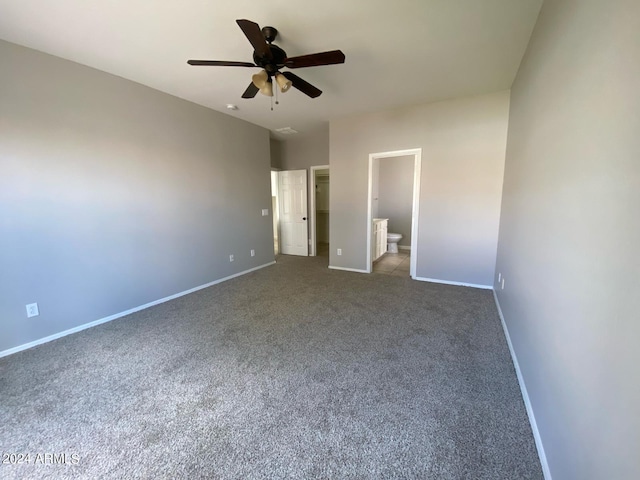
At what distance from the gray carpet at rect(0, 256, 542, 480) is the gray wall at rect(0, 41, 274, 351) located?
42 centimetres

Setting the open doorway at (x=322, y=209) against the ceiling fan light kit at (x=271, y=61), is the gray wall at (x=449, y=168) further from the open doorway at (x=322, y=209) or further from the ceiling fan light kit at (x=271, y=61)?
the open doorway at (x=322, y=209)

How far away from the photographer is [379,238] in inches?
218

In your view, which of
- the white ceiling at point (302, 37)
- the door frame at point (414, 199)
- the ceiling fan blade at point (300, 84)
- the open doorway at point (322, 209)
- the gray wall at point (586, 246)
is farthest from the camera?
the open doorway at point (322, 209)

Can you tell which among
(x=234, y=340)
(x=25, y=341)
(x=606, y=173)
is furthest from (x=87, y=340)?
(x=606, y=173)

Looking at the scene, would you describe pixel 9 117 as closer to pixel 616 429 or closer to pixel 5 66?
pixel 5 66

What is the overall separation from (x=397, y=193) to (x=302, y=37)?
5.05 meters

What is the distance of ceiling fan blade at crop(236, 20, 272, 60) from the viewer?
1642 mm

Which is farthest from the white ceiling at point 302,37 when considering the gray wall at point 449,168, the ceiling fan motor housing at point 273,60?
the gray wall at point 449,168

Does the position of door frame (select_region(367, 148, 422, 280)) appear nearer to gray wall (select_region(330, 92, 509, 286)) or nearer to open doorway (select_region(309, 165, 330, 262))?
gray wall (select_region(330, 92, 509, 286))

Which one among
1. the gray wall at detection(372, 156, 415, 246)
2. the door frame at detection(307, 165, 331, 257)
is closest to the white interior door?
the door frame at detection(307, 165, 331, 257)

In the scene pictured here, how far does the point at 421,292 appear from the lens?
12.1 ft

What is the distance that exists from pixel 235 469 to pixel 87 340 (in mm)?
2227

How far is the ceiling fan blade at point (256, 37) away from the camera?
1642mm

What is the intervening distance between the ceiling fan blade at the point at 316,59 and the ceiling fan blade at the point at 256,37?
0.60ft
